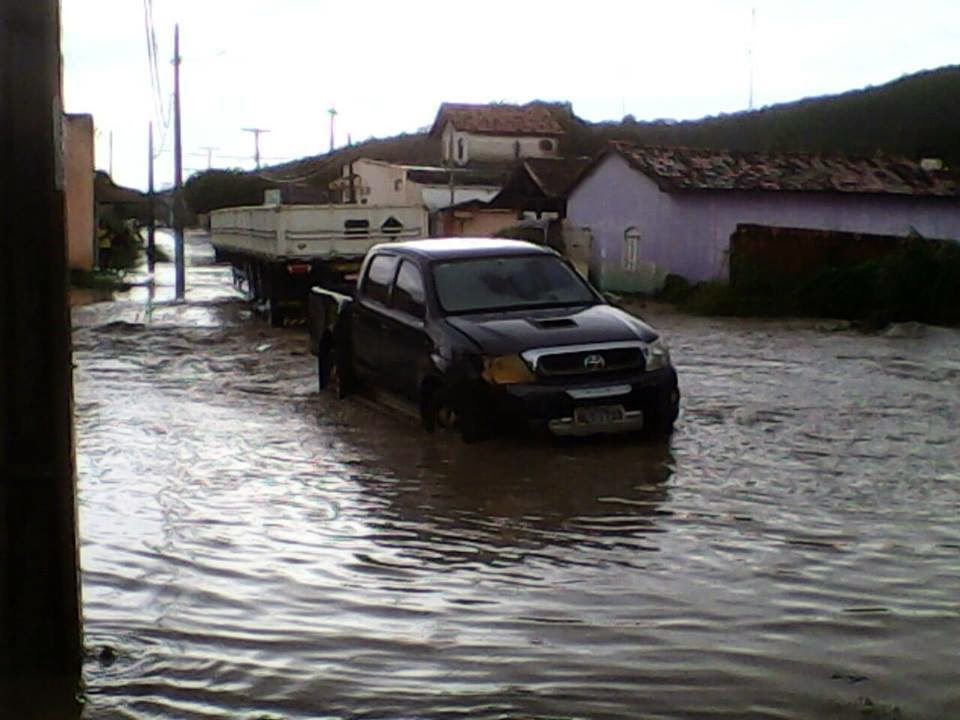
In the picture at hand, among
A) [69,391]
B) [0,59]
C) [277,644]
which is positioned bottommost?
[277,644]

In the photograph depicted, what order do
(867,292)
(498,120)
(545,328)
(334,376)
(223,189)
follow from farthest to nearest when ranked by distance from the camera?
→ (223,189)
(498,120)
(867,292)
(334,376)
(545,328)

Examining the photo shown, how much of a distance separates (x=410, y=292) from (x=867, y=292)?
1473 centimetres

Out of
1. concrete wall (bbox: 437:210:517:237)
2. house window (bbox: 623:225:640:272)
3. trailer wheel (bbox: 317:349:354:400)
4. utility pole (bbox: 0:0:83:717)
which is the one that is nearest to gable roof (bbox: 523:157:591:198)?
concrete wall (bbox: 437:210:517:237)

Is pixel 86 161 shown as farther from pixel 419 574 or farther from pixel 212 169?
pixel 212 169

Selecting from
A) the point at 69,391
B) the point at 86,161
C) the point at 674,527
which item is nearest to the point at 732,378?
the point at 674,527

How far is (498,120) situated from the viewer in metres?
72.9

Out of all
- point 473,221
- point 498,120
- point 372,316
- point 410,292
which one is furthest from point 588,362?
point 498,120

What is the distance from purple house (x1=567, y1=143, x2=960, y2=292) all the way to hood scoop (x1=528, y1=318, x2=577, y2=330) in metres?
20.4

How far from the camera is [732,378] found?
16688 millimetres

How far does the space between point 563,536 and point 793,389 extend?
7.68 m

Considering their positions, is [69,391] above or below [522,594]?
above

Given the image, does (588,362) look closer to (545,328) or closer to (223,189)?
(545,328)

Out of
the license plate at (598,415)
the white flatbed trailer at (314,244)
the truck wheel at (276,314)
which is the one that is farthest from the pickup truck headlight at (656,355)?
the truck wheel at (276,314)

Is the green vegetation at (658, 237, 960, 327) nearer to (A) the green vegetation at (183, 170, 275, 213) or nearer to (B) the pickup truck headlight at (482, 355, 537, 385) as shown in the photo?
(B) the pickup truck headlight at (482, 355, 537, 385)
